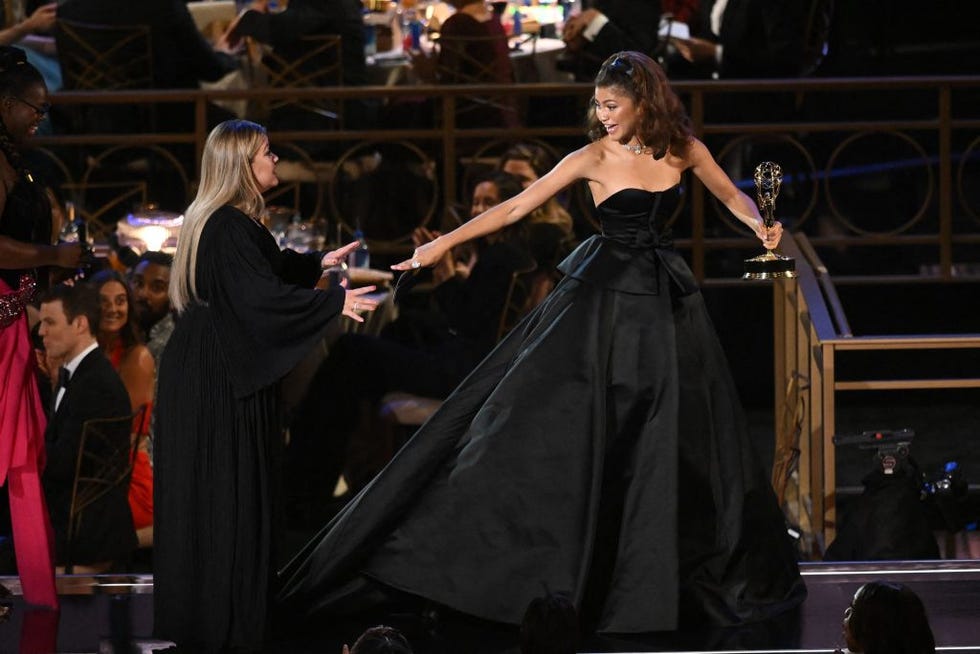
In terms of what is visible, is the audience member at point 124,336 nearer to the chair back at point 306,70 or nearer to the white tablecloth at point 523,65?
the chair back at point 306,70

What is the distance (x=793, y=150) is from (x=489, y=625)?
5.07m

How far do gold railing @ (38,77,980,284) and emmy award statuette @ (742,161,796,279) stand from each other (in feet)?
9.50

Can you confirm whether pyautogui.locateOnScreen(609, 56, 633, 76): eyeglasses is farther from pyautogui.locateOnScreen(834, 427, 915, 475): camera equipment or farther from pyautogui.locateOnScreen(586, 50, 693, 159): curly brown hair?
pyautogui.locateOnScreen(834, 427, 915, 475): camera equipment

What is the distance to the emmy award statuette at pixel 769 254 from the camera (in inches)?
181

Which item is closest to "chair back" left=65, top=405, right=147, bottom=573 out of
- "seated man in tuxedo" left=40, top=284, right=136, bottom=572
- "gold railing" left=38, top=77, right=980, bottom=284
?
A: "seated man in tuxedo" left=40, top=284, right=136, bottom=572

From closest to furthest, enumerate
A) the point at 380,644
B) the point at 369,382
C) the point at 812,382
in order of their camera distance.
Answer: the point at 380,644, the point at 812,382, the point at 369,382

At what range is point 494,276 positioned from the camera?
6.89m

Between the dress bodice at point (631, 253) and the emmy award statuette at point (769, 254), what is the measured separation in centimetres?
23

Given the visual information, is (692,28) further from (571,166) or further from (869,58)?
(571,166)

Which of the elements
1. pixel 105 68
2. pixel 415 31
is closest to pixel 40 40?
pixel 105 68

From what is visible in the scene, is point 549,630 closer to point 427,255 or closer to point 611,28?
point 427,255

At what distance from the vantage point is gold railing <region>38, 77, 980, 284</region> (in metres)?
8.16

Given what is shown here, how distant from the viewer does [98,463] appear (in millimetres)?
5734

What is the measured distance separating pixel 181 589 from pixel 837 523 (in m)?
3.19
